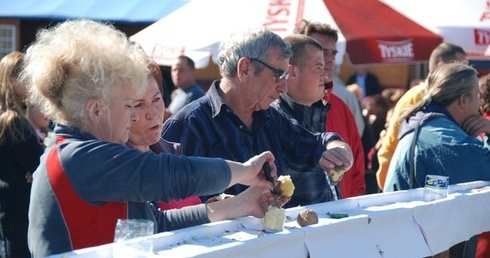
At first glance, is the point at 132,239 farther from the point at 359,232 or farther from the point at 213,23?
the point at 213,23

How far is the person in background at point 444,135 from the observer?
4918 mm

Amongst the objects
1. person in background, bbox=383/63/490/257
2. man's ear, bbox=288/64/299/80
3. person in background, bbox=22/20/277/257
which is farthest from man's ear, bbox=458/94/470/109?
person in background, bbox=22/20/277/257

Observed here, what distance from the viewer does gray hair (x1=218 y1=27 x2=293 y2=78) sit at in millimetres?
4125

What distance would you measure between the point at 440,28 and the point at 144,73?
23.1ft

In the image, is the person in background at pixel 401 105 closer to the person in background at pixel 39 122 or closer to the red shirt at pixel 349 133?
the red shirt at pixel 349 133

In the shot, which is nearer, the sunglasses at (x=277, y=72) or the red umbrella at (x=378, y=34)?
the sunglasses at (x=277, y=72)

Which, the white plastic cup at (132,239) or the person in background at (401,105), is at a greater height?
the white plastic cup at (132,239)

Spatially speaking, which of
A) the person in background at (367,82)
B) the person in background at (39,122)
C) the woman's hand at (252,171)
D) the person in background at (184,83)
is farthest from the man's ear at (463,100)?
the person in background at (367,82)

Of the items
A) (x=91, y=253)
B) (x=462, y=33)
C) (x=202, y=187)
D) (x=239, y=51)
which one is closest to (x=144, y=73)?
(x=202, y=187)

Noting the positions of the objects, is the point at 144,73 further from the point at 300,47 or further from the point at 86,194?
the point at 300,47

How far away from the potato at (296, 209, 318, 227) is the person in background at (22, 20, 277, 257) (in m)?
0.48

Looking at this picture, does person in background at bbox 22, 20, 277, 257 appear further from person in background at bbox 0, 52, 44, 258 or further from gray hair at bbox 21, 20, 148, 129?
person in background at bbox 0, 52, 44, 258

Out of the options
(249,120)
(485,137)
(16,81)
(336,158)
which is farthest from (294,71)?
(16,81)

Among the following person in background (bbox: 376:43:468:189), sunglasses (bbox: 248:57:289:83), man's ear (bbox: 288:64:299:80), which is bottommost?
person in background (bbox: 376:43:468:189)
